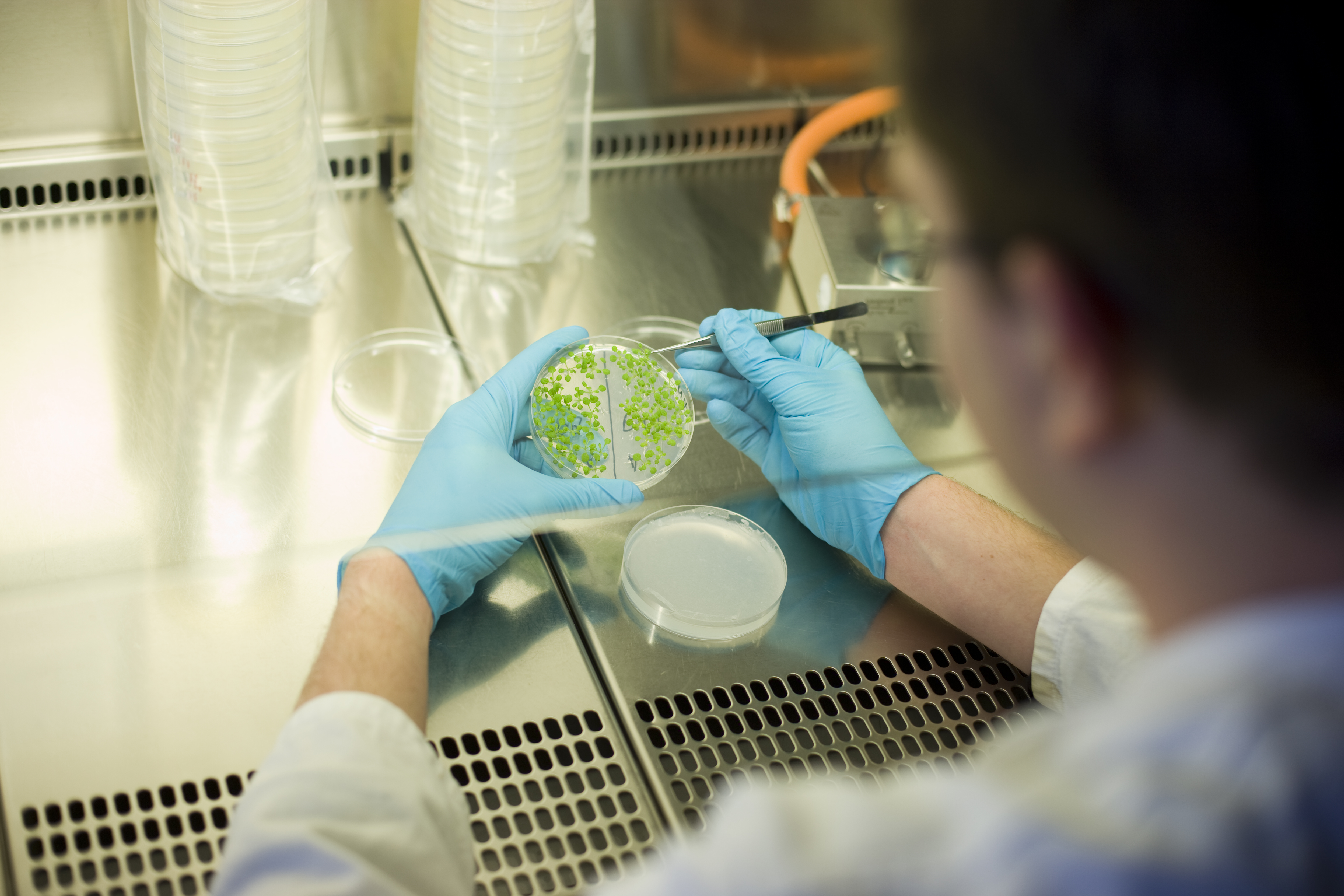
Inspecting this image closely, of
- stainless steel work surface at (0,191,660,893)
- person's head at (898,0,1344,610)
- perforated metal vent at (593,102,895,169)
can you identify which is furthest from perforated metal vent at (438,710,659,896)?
perforated metal vent at (593,102,895,169)

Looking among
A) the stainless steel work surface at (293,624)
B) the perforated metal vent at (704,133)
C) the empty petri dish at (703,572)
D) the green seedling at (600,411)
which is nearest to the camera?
the stainless steel work surface at (293,624)

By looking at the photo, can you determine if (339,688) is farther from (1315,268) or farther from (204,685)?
(1315,268)

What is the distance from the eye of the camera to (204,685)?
1.25 metres

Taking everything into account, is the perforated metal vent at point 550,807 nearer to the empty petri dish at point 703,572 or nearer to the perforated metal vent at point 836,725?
the perforated metal vent at point 836,725

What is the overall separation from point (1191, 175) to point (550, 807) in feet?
3.03

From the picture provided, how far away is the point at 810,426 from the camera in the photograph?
1629mm

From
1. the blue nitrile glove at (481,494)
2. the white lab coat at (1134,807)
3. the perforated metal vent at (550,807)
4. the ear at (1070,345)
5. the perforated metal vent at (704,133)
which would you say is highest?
the ear at (1070,345)

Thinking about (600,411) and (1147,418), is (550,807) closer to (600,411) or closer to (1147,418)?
(600,411)

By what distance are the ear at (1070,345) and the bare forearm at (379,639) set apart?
80 cm

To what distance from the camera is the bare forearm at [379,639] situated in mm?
1176

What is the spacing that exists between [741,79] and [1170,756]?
77.3 inches

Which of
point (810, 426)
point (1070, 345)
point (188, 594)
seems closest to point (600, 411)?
point (810, 426)

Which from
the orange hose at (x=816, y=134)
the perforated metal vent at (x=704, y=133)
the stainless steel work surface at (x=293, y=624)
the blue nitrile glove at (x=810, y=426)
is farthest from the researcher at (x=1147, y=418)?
the perforated metal vent at (x=704, y=133)

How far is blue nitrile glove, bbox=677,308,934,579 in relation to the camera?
5.00 feet
